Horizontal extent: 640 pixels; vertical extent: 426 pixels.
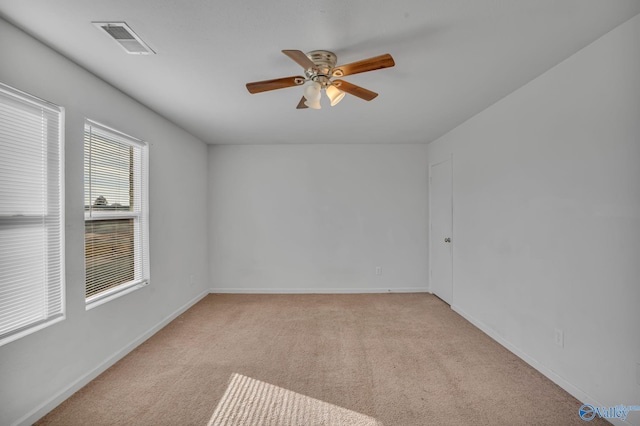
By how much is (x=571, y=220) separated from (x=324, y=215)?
126 inches

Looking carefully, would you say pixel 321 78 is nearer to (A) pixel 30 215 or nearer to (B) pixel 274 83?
(B) pixel 274 83

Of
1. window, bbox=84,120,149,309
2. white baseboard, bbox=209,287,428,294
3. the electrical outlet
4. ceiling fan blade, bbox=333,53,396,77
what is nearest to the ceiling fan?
ceiling fan blade, bbox=333,53,396,77

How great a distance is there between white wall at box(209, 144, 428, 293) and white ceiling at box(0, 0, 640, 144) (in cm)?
179

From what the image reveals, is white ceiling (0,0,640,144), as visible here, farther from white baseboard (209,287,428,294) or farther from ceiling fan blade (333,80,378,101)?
white baseboard (209,287,428,294)

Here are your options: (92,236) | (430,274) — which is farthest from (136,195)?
(430,274)

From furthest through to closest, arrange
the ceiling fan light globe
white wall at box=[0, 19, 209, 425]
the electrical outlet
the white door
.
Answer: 1. the white door
2. the electrical outlet
3. the ceiling fan light globe
4. white wall at box=[0, 19, 209, 425]

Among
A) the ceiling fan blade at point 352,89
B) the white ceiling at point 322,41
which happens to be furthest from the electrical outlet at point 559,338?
the ceiling fan blade at point 352,89

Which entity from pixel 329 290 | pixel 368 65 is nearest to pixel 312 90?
pixel 368 65

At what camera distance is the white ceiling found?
158 cm

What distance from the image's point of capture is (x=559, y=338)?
2236mm

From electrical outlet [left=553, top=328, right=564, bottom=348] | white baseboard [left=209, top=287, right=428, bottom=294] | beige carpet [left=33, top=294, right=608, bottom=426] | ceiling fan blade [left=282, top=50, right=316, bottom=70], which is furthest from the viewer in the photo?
white baseboard [left=209, top=287, right=428, bottom=294]

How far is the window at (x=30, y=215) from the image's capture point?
5.74ft

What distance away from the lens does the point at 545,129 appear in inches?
94.0

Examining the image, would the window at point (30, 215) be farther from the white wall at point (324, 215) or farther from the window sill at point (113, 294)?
the white wall at point (324, 215)
